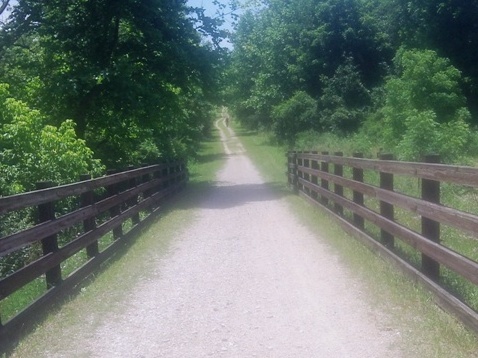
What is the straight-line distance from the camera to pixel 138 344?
215 inches

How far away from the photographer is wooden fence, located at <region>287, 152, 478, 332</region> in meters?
5.34

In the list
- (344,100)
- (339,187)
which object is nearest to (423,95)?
(344,100)

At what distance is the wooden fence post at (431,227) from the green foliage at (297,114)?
3105 cm

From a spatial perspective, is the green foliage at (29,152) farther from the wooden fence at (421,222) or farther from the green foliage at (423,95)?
the green foliage at (423,95)

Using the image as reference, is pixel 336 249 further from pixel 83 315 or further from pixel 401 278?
pixel 83 315

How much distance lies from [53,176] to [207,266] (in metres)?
5.66

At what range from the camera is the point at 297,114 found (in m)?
38.7

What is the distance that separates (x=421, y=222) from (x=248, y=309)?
208 cm

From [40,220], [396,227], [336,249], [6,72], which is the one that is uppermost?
[6,72]

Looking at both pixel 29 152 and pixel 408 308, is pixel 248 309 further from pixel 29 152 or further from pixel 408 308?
pixel 29 152

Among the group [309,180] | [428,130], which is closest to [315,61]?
[428,130]

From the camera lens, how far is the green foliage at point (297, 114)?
37.5 meters

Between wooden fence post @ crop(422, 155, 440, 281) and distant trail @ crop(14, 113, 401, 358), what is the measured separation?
0.71m

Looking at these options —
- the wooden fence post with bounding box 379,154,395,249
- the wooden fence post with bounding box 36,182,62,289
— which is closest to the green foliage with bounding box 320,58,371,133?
the wooden fence post with bounding box 379,154,395,249
